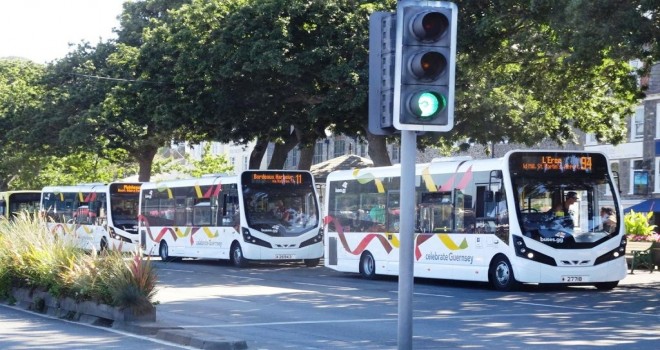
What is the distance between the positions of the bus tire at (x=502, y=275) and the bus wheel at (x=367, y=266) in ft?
16.3

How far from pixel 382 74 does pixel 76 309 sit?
957 centimetres

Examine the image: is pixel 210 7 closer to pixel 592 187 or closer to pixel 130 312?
pixel 592 187

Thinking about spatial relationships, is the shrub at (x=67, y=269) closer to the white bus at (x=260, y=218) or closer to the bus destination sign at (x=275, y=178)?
the white bus at (x=260, y=218)

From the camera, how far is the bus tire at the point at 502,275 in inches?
929

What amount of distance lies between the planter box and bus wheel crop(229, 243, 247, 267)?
15376 millimetres

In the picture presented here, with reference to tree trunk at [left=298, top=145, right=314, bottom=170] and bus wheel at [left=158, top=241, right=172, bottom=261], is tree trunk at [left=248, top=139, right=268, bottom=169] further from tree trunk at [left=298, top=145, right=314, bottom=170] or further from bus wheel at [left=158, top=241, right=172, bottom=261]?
bus wheel at [left=158, top=241, right=172, bottom=261]

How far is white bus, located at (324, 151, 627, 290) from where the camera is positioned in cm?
2330

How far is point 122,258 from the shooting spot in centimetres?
1569

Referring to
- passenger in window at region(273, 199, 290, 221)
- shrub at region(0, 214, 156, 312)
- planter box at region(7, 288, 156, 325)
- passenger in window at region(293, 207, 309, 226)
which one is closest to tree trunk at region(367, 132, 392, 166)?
passenger in window at region(293, 207, 309, 226)

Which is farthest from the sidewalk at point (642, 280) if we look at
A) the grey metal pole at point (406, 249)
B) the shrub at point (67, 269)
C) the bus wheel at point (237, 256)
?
the grey metal pole at point (406, 249)

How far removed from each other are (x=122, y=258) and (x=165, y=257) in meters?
25.5

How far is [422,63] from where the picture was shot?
8.34 metres

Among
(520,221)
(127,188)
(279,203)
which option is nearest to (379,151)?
(279,203)

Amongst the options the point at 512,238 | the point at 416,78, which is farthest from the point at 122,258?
the point at 512,238
